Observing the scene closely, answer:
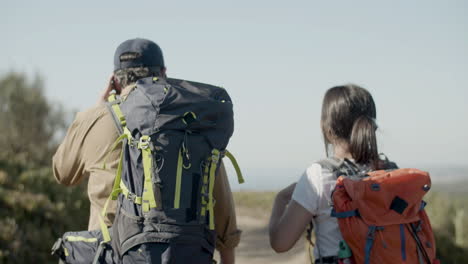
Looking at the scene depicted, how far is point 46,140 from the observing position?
12.8 meters

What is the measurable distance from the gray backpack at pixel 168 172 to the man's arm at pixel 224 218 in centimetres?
28

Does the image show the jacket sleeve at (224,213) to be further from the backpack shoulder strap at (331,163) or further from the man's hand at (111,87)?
the man's hand at (111,87)

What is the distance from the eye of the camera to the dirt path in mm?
9867

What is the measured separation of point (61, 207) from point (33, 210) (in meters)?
0.45

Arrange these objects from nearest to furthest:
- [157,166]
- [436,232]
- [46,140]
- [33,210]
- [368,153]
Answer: [157,166] → [368,153] → [33,210] → [436,232] → [46,140]

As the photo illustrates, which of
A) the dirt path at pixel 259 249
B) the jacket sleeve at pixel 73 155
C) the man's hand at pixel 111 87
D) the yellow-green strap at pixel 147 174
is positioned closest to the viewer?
the yellow-green strap at pixel 147 174

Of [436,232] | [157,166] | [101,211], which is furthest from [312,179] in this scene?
[436,232]

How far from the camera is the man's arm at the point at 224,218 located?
3.00 meters

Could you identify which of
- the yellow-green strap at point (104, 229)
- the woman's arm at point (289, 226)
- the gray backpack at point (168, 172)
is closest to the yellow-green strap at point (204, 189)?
the gray backpack at point (168, 172)

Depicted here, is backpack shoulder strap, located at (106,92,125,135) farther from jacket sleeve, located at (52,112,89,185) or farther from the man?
jacket sleeve, located at (52,112,89,185)

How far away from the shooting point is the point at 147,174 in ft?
8.46

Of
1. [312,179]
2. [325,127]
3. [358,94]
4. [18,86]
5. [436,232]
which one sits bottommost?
[436,232]

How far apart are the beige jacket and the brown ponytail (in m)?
0.73

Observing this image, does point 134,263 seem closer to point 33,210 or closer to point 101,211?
point 101,211
